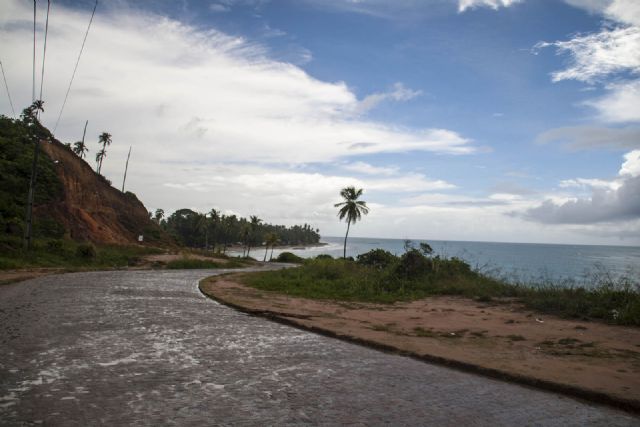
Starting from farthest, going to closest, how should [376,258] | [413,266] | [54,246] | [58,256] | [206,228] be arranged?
[206,228]
[54,246]
[376,258]
[58,256]
[413,266]

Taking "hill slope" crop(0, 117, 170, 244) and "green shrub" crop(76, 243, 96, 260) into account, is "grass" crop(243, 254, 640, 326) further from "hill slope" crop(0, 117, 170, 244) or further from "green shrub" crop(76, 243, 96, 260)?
"hill slope" crop(0, 117, 170, 244)

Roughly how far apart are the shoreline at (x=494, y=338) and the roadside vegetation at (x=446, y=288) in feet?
2.67

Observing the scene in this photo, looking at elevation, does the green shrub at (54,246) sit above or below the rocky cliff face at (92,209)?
below

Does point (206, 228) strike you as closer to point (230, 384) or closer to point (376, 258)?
point (376, 258)

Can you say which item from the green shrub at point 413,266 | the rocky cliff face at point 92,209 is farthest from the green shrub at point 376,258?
the rocky cliff face at point 92,209

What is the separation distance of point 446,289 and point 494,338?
806 centimetres

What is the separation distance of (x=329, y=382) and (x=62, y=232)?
4071 centimetres

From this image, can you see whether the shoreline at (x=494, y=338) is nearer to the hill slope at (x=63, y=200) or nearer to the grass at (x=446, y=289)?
the grass at (x=446, y=289)

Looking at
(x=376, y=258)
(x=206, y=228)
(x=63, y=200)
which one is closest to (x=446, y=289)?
(x=376, y=258)

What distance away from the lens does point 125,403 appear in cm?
463

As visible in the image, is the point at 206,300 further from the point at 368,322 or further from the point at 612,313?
the point at 612,313

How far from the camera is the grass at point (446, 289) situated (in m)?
11.9

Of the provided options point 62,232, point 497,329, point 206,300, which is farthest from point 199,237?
point 497,329

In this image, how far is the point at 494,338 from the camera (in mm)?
9180
